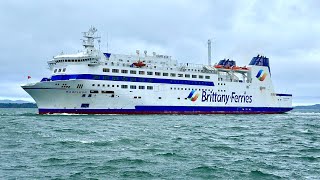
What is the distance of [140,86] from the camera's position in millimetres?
57062

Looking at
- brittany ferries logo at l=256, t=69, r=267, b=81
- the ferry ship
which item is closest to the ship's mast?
the ferry ship

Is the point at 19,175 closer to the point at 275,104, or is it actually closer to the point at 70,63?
the point at 70,63

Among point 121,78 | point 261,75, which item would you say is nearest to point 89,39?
point 121,78

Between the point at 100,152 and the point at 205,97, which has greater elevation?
the point at 205,97

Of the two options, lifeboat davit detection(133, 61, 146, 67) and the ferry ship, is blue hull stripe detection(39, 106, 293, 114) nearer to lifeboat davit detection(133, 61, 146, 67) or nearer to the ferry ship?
the ferry ship

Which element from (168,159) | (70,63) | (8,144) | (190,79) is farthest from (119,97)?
(168,159)

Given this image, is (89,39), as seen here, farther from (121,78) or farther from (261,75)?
(261,75)

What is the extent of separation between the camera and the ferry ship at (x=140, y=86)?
5169cm

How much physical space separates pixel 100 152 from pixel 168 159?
3.56m

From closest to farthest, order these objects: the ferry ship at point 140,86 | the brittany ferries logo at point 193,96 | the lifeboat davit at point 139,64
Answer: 1. the ferry ship at point 140,86
2. the lifeboat davit at point 139,64
3. the brittany ferries logo at point 193,96

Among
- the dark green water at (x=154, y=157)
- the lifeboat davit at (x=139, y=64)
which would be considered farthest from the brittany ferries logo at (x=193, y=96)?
the dark green water at (x=154, y=157)

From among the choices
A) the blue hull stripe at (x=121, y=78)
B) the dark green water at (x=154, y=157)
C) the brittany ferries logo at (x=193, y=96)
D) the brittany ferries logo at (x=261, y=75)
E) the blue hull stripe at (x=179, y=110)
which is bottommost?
the dark green water at (x=154, y=157)

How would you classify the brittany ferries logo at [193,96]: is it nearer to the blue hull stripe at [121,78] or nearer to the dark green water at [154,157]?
the blue hull stripe at [121,78]

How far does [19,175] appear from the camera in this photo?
14.5 meters
